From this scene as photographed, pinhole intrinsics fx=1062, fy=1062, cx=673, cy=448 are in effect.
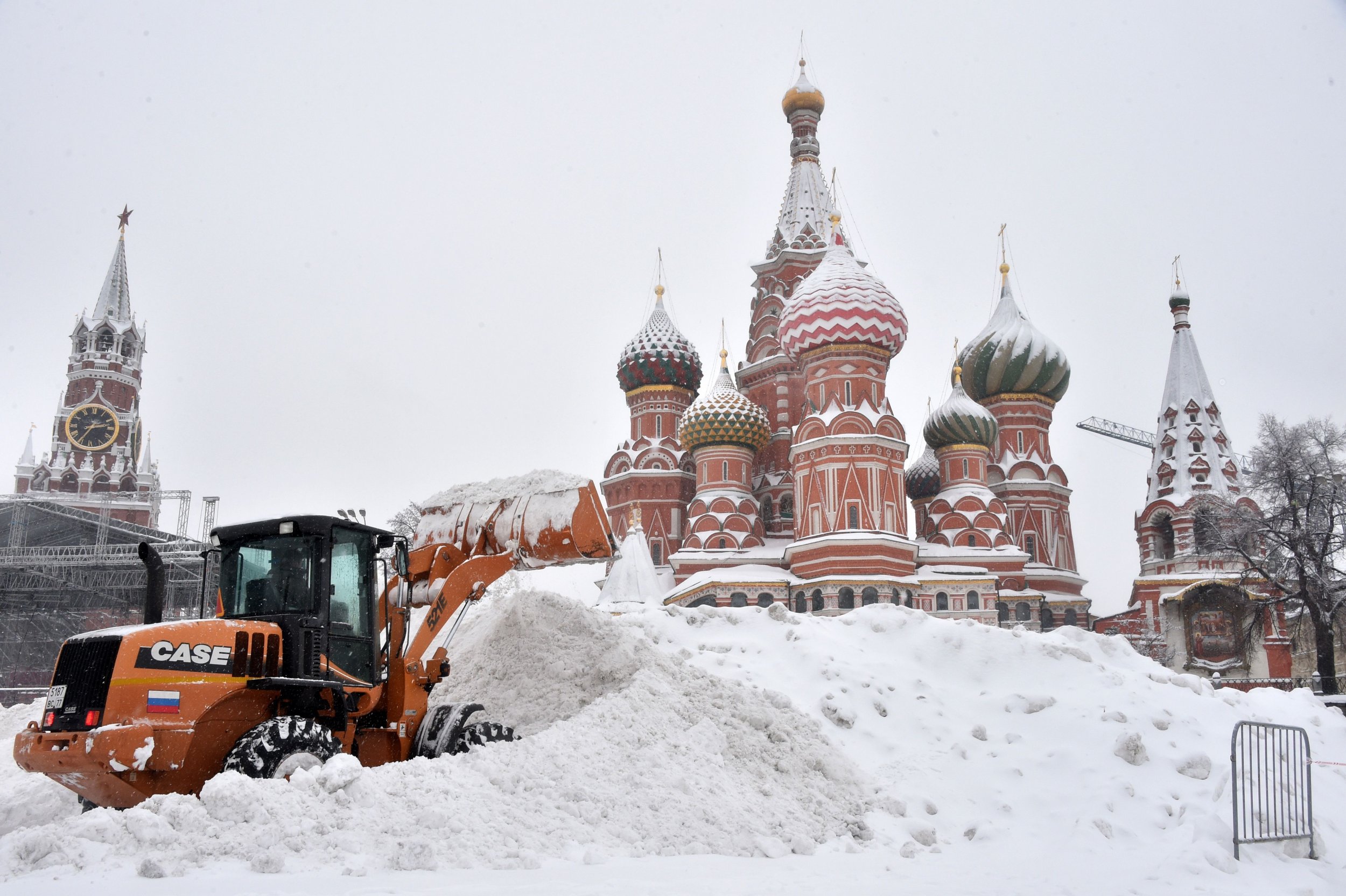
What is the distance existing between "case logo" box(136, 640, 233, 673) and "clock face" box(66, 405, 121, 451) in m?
50.7

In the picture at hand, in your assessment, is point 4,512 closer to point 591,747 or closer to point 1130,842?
point 591,747

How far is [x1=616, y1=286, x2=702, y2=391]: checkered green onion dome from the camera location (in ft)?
128

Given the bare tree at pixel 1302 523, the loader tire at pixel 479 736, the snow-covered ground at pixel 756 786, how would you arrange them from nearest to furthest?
the snow-covered ground at pixel 756 786 < the loader tire at pixel 479 736 < the bare tree at pixel 1302 523

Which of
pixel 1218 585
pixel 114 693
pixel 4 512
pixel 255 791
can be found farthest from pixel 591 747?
pixel 4 512

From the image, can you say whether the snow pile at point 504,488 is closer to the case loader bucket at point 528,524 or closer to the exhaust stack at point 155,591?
the case loader bucket at point 528,524

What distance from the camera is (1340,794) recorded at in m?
9.43

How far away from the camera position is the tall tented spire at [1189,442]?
3475 centimetres

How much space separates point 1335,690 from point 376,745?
22.2m

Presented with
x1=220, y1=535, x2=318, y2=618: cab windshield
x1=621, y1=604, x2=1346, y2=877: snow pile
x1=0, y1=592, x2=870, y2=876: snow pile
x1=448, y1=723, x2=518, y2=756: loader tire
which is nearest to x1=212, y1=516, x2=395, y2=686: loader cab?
x1=220, y1=535, x2=318, y2=618: cab windshield

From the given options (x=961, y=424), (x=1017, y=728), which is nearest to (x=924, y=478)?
(x=961, y=424)

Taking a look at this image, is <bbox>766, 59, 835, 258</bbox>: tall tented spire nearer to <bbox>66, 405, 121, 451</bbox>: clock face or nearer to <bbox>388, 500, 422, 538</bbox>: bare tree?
<bbox>388, 500, 422, 538</bbox>: bare tree

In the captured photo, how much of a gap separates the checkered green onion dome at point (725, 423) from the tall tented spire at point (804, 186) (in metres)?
7.43

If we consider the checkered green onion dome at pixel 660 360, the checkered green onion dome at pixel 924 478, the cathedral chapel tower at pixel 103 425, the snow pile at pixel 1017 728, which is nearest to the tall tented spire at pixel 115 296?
the cathedral chapel tower at pixel 103 425

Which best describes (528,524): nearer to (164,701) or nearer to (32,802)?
(164,701)
